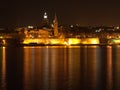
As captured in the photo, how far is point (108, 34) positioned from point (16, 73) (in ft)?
299

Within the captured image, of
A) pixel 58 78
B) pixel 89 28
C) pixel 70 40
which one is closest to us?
pixel 58 78

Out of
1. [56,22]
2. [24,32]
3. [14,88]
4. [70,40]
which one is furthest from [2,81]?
[24,32]

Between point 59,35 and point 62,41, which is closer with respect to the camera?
point 62,41

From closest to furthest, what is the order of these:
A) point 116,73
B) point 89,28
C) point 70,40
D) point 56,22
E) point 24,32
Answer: point 116,73 < point 70,40 < point 56,22 < point 24,32 < point 89,28

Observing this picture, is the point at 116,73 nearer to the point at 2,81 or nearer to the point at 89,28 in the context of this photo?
the point at 2,81

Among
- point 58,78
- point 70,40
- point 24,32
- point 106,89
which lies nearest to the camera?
point 106,89

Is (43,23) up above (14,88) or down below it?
above

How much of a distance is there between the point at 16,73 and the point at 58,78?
2.82 metres

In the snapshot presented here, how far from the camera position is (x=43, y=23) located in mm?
124188

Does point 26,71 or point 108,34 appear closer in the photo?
point 26,71

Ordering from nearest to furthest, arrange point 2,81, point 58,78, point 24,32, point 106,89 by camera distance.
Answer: point 106,89 < point 2,81 < point 58,78 < point 24,32

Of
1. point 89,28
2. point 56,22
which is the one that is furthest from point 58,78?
point 89,28

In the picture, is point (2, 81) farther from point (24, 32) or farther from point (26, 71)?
point (24, 32)

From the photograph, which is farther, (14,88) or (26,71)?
(26,71)
